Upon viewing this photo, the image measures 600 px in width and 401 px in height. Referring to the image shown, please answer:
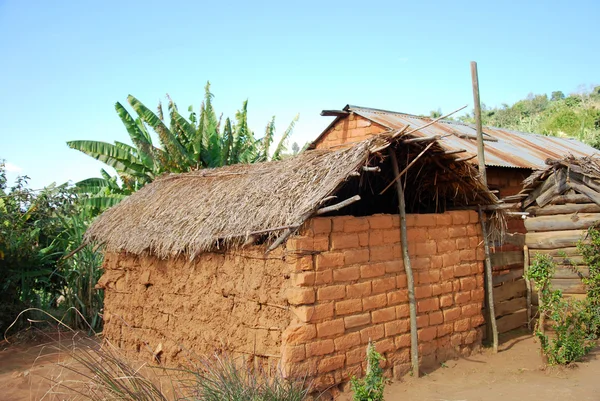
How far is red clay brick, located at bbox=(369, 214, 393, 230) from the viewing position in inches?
214

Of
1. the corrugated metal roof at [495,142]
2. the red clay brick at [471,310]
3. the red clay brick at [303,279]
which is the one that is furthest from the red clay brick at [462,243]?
the corrugated metal roof at [495,142]

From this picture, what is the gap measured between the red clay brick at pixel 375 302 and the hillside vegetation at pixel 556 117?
57.5 feet

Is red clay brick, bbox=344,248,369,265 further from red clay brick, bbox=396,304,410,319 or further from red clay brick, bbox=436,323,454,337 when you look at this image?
red clay brick, bbox=436,323,454,337

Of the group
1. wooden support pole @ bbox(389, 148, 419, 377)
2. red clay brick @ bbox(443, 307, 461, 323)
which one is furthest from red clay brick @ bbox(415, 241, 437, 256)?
red clay brick @ bbox(443, 307, 461, 323)

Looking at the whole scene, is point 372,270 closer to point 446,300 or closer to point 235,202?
point 446,300

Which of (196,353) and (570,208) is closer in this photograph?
(196,353)

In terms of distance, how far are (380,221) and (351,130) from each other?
223 inches

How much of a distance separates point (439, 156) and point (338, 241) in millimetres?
1763

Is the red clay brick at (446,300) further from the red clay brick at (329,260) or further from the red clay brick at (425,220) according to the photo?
the red clay brick at (329,260)

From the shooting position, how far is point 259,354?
16.8 feet

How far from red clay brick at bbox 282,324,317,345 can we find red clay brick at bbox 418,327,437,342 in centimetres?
157

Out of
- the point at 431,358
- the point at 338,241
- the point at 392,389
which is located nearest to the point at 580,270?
the point at 431,358

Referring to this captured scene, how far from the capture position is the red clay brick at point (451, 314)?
20.0 feet

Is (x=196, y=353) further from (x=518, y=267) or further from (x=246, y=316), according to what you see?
(x=518, y=267)
